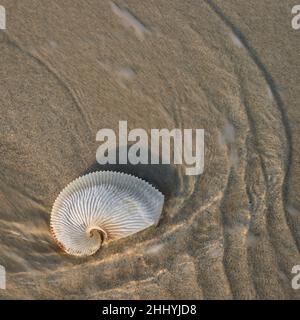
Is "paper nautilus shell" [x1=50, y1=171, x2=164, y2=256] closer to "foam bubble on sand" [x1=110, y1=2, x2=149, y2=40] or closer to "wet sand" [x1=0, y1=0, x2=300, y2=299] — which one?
"wet sand" [x1=0, y1=0, x2=300, y2=299]

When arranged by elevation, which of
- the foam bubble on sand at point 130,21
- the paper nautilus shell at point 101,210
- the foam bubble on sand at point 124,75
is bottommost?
the paper nautilus shell at point 101,210

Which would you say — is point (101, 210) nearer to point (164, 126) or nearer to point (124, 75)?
point (164, 126)

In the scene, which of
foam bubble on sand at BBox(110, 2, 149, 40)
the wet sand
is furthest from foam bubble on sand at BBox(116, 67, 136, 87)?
foam bubble on sand at BBox(110, 2, 149, 40)

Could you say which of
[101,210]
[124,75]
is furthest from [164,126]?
[101,210]

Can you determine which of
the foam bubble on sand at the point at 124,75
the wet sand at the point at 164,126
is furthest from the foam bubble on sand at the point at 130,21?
the foam bubble on sand at the point at 124,75

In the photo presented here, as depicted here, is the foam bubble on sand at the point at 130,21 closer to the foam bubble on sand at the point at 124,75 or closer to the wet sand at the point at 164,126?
the wet sand at the point at 164,126

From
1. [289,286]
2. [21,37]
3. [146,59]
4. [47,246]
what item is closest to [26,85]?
[21,37]
